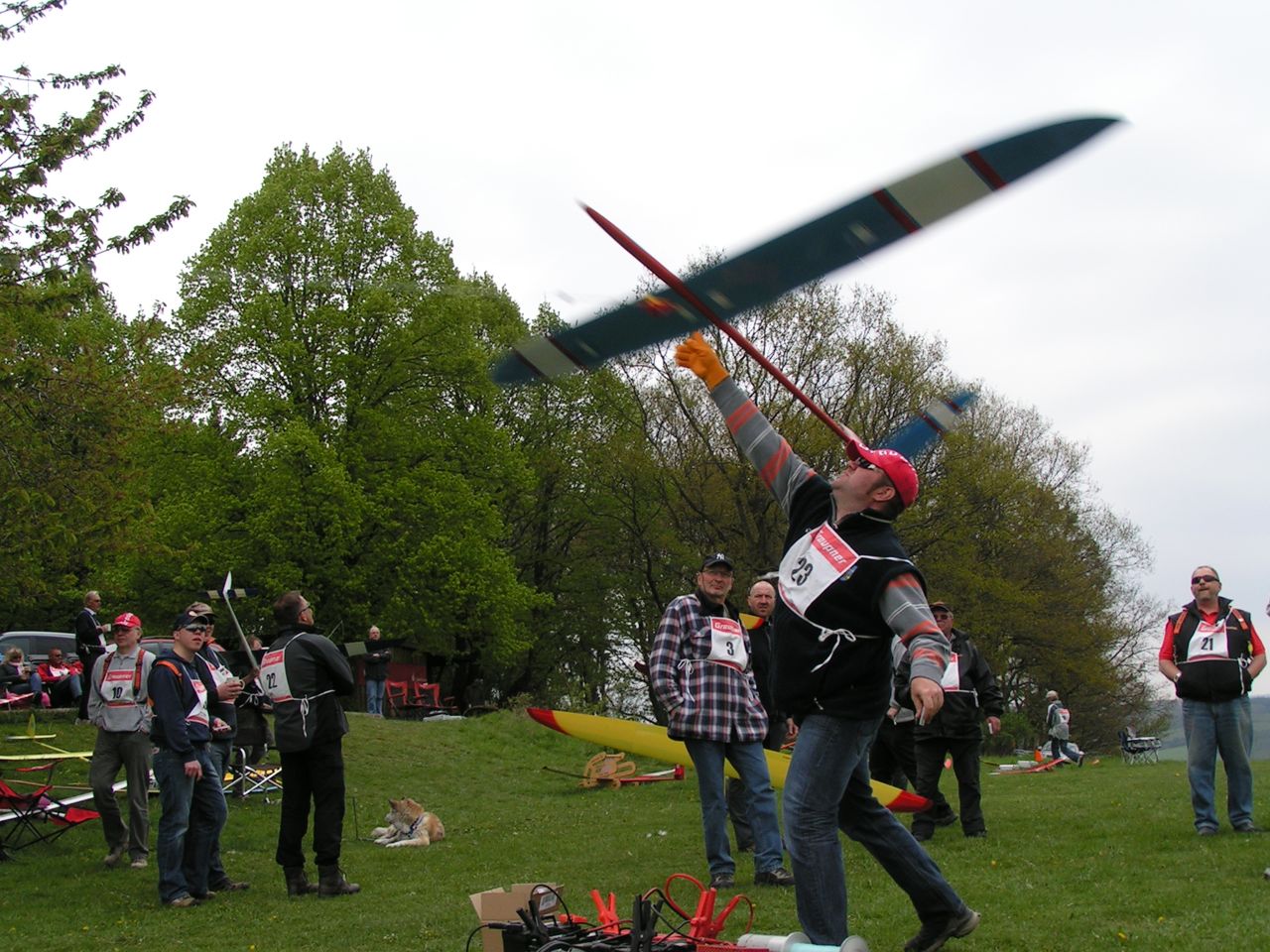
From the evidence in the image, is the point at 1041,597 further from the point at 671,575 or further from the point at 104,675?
the point at 104,675

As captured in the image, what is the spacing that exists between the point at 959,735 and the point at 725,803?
262 centimetres

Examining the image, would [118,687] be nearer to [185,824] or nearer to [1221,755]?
[185,824]

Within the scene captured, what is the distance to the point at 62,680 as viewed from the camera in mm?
22375

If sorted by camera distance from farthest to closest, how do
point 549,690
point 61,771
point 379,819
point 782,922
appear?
point 549,690, point 61,771, point 379,819, point 782,922

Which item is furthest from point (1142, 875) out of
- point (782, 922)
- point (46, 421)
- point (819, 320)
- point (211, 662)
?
point (819, 320)

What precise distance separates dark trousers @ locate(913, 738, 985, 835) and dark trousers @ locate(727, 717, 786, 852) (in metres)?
1.09

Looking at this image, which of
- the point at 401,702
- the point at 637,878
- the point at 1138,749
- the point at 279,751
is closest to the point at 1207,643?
the point at 637,878

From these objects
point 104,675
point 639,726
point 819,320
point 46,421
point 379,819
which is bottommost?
point 379,819

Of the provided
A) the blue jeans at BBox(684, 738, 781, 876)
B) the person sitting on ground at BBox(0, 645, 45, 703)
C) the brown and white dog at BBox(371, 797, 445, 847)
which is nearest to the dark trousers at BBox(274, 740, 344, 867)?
the blue jeans at BBox(684, 738, 781, 876)

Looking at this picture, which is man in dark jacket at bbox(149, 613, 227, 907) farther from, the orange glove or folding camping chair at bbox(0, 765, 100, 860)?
the orange glove

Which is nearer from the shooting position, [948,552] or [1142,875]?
[1142,875]

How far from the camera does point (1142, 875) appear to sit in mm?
6906

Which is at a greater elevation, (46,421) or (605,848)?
(46,421)

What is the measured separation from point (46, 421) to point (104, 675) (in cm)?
454
